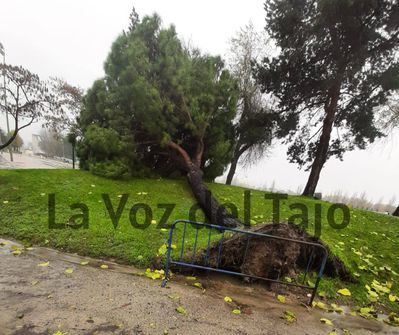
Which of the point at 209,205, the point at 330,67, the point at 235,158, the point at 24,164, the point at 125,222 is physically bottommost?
the point at 24,164

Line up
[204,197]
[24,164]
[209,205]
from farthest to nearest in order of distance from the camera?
[24,164]
[204,197]
[209,205]

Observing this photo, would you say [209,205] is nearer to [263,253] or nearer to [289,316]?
[263,253]

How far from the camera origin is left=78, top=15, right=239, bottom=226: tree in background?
8375 millimetres

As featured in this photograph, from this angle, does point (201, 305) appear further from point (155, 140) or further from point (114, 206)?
point (155, 140)

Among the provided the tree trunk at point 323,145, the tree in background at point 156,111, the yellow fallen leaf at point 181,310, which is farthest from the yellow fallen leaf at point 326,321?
the tree trunk at point 323,145

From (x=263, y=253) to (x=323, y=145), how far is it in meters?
9.12

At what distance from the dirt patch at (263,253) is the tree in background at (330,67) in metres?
8.29

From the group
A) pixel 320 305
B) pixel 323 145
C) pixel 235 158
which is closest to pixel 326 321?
pixel 320 305

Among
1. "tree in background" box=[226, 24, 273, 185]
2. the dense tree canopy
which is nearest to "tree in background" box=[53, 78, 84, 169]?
the dense tree canopy

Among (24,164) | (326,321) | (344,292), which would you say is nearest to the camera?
(326,321)

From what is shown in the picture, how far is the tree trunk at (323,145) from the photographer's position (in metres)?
11.2

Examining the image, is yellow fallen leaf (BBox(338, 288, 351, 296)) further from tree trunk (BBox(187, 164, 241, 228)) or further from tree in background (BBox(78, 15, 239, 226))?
tree in background (BBox(78, 15, 239, 226))

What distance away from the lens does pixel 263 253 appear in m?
4.21

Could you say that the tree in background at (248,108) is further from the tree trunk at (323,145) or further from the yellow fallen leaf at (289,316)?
the yellow fallen leaf at (289,316)
